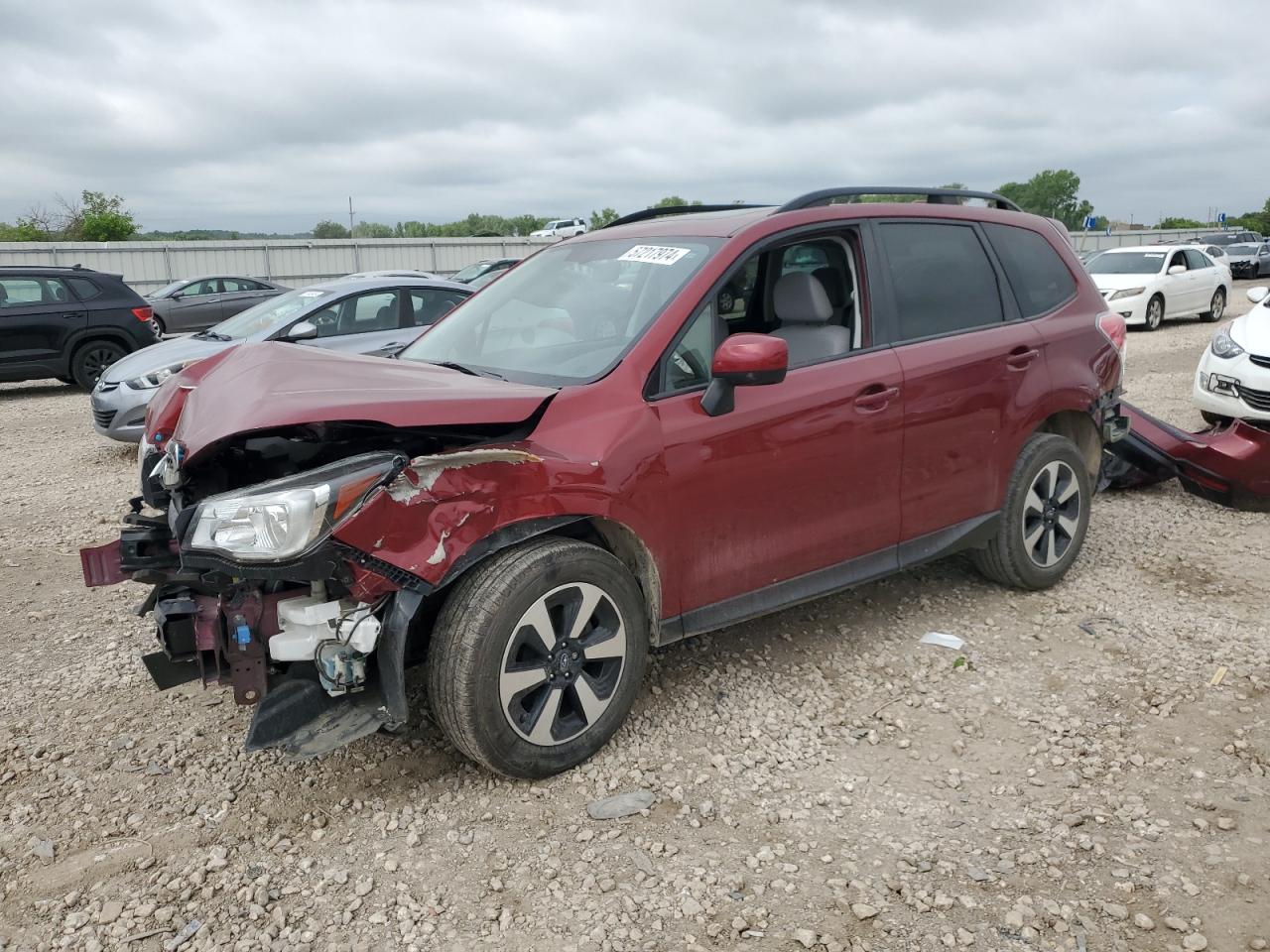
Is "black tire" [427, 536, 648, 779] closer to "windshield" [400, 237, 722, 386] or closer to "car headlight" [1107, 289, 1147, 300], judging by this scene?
"windshield" [400, 237, 722, 386]

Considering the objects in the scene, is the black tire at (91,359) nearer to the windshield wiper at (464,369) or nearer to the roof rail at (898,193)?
the windshield wiper at (464,369)

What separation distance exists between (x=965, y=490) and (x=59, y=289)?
12.5 meters

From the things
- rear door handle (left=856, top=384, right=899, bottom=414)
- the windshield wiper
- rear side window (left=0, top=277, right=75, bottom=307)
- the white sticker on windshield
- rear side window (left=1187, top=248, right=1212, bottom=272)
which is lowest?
rear door handle (left=856, top=384, right=899, bottom=414)

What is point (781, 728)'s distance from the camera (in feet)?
11.9

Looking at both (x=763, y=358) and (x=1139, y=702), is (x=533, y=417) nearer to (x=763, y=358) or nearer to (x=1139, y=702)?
(x=763, y=358)

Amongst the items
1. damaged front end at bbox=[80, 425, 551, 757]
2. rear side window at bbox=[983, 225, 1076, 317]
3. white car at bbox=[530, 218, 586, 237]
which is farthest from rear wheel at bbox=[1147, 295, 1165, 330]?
white car at bbox=[530, 218, 586, 237]

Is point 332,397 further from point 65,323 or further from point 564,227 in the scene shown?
point 564,227

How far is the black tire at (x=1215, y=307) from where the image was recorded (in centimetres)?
1883

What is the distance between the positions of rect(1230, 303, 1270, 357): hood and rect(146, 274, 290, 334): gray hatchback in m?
17.8

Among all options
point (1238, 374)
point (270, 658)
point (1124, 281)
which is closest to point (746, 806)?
point (270, 658)

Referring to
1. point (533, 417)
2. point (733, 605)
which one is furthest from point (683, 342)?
point (733, 605)

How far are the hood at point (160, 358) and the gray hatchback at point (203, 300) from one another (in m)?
11.6

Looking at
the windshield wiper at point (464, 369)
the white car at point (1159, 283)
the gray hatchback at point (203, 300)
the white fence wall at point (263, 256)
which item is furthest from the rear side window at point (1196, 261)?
the windshield wiper at point (464, 369)

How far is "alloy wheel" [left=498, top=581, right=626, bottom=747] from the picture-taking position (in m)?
3.08
